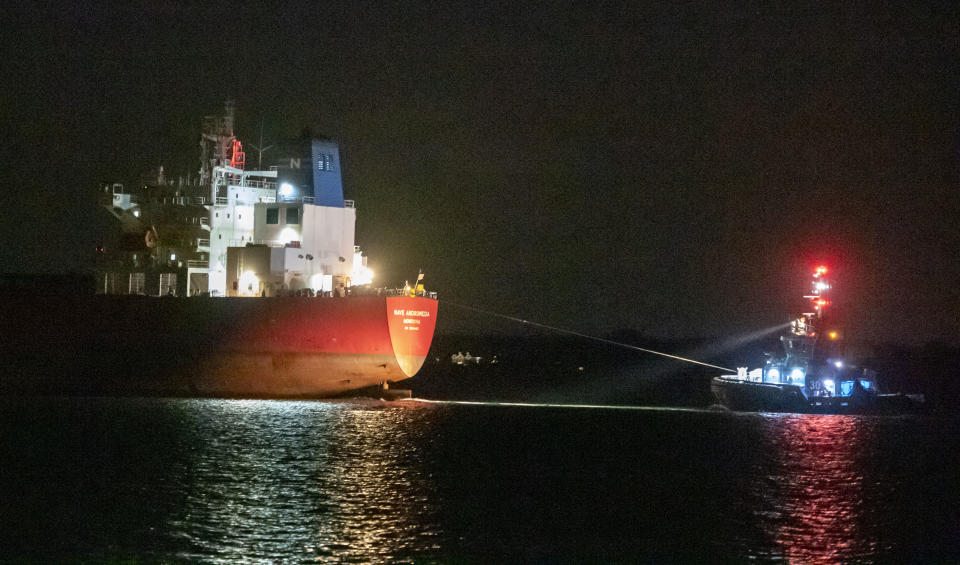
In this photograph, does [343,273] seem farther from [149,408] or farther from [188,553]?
[188,553]

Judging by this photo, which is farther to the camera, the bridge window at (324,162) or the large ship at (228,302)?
the bridge window at (324,162)

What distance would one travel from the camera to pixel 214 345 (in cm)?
3512

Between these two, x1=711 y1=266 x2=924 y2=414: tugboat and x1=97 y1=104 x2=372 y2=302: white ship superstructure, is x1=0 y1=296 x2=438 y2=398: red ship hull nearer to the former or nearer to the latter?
x1=97 y1=104 x2=372 y2=302: white ship superstructure

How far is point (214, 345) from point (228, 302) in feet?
5.11

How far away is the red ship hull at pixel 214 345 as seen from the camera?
34000 mm

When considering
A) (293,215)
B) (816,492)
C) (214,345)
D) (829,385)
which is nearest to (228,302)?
(214,345)

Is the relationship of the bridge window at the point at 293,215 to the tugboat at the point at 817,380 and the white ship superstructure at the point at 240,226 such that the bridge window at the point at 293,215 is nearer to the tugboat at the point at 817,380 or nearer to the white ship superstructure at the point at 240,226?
the white ship superstructure at the point at 240,226

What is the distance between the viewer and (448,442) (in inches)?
1112

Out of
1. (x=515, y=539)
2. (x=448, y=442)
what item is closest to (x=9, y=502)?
(x=515, y=539)

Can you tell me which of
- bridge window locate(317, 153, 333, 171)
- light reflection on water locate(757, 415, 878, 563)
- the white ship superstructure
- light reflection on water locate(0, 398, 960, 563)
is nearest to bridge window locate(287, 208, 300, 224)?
the white ship superstructure

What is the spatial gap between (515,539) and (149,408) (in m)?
22.7

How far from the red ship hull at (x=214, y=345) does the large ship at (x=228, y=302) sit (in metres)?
0.05

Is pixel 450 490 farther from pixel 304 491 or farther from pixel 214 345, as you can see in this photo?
pixel 214 345

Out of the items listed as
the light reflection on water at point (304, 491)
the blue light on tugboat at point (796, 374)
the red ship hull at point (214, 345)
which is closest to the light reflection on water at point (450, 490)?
the light reflection on water at point (304, 491)
